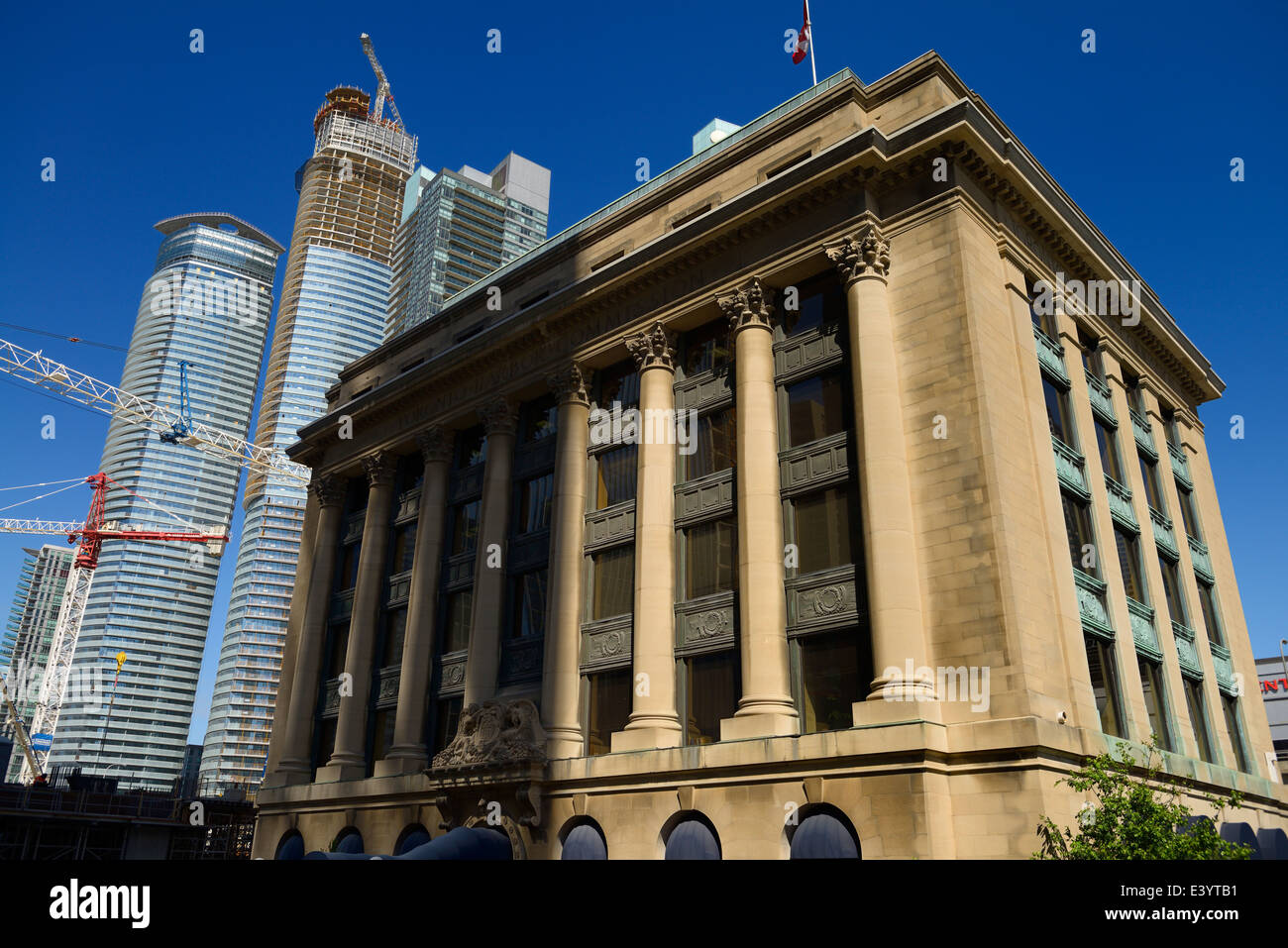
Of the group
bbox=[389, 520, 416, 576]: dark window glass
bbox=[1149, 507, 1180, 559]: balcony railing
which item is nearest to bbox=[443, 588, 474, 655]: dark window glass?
bbox=[389, 520, 416, 576]: dark window glass

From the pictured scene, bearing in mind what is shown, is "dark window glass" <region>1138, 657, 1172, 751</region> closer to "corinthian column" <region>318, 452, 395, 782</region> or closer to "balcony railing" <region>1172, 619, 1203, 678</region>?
"balcony railing" <region>1172, 619, 1203, 678</region>

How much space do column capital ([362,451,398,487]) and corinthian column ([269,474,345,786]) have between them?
3888 mm

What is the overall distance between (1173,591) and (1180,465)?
8.34 m

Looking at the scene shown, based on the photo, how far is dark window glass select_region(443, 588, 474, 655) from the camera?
124ft

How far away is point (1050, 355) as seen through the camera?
101 feet

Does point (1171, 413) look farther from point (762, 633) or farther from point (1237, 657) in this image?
point (762, 633)

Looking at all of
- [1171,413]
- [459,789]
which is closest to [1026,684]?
[459,789]

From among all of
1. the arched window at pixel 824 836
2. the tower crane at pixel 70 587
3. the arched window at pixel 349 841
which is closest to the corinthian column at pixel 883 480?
the arched window at pixel 824 836

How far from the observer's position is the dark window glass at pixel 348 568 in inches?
1807

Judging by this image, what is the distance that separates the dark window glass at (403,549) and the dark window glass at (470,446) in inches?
160

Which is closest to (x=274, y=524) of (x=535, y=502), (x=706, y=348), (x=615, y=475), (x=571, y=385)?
(x=535, y=502)

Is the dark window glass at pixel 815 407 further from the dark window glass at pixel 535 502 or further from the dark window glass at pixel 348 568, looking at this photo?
the dark window glass at pixel 348 568

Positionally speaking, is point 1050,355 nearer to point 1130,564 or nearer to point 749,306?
point 1130,564
